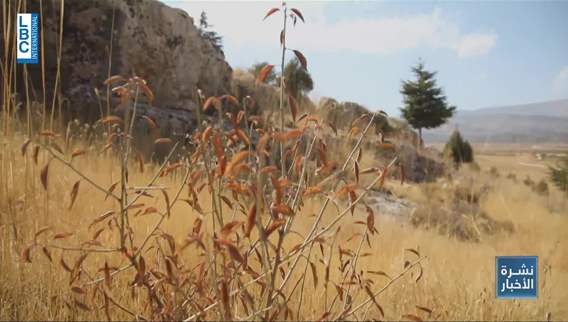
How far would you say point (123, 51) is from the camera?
6.50m

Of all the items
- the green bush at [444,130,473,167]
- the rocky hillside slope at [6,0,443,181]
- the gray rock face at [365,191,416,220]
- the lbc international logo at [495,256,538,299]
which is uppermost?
the rocky hillside slope at [6,0,443,181]

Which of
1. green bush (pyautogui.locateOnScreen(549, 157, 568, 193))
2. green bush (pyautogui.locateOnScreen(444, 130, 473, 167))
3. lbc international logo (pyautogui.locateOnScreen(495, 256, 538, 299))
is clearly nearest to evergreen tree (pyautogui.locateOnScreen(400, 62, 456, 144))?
green bush (pyautogui.locateOnScreen(444, 130, 473, 167))

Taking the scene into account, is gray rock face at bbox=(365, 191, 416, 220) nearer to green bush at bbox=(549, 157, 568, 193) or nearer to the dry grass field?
the dry grass field

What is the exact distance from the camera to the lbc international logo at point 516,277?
219cm

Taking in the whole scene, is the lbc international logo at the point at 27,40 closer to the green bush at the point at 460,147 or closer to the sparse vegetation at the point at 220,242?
Answer: the sparse vegetation at the point at 220,242

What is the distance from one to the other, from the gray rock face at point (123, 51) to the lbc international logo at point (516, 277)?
428 cm

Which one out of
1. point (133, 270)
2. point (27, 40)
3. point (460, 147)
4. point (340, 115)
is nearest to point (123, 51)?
point (340, 115)

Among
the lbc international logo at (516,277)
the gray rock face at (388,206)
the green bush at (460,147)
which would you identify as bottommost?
the gray rock face at (388,206)

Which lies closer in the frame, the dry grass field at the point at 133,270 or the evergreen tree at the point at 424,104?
the dry grass field at the point at 133,270

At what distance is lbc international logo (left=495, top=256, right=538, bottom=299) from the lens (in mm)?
2186

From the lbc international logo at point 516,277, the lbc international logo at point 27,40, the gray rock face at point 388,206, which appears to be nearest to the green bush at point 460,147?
the gray rock face at point 388,206

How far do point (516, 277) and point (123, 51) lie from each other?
590cm

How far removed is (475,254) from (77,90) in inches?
199

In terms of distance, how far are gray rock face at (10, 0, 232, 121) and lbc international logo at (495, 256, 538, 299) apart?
428cm
